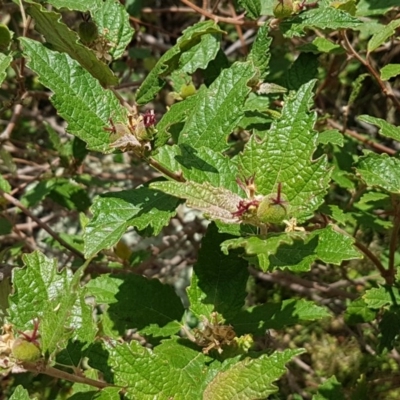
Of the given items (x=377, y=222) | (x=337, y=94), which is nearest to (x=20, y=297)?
(x=377, y=222)

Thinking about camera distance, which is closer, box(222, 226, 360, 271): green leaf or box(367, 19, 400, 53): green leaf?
box(222, 226, 360, 271): green leaf

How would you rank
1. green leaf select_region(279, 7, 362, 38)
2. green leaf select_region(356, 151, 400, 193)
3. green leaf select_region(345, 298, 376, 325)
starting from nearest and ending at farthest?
green leaf select_region(356, 151, 400, 193) → green leaf select_region(279, 7, 362, 38) → green leaf select_region(345, 298, 376, 325)

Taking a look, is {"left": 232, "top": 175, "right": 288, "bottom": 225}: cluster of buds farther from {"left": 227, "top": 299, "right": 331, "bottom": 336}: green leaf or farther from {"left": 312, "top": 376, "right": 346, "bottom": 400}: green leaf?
{"left": 312, "top": 376, "right": 346, "bottom": 400}: green leaf

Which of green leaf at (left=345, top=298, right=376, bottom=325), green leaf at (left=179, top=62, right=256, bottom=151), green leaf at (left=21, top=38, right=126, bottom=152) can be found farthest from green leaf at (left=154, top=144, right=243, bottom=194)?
green leaf at (left=345, top=298, right=376, bottom=325)

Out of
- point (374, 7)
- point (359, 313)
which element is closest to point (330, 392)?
point (359, 313)

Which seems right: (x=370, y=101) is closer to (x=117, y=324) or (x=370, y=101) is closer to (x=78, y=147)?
(x=78, y=147)

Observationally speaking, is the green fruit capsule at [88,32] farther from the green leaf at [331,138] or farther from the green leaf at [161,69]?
the green leaf at [331,138]
